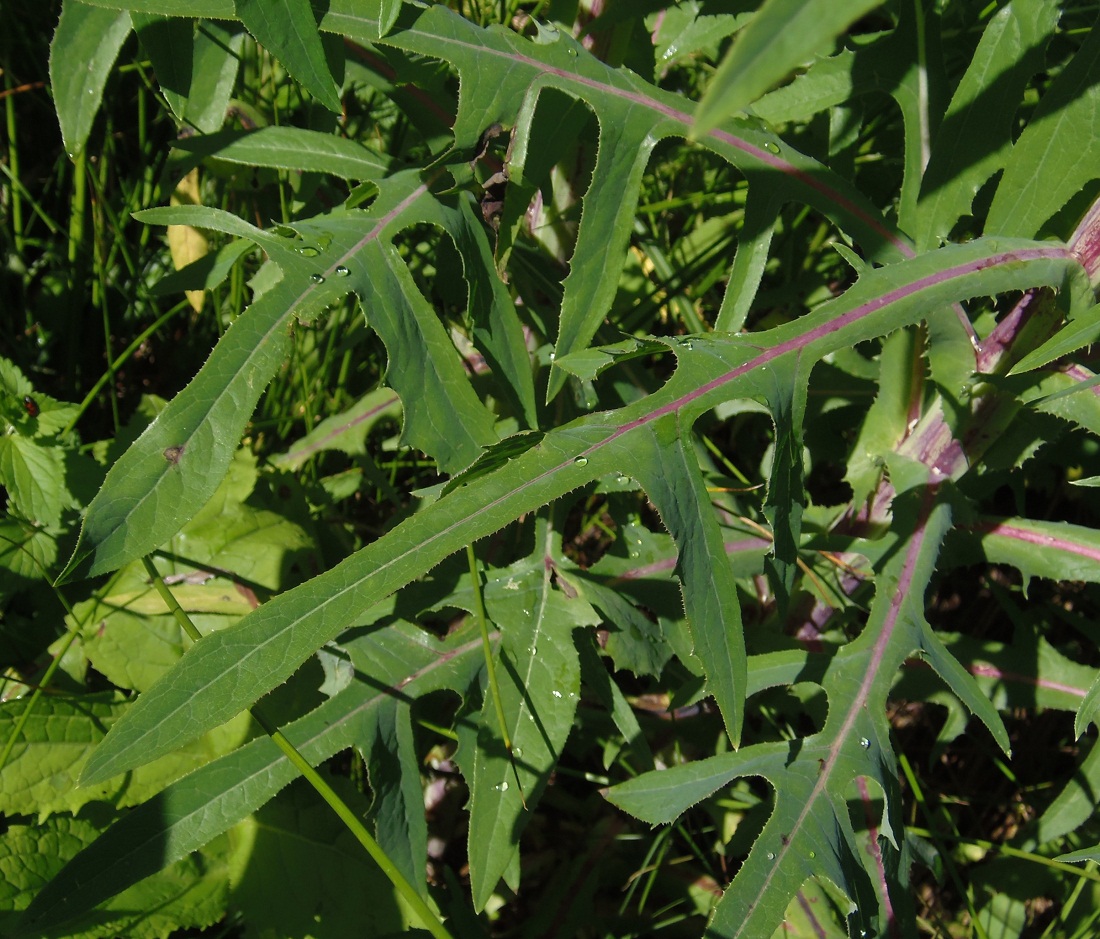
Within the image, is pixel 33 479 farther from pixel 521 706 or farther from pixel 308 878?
pixel 521 706

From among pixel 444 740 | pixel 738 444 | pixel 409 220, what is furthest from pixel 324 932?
pixel 738 444

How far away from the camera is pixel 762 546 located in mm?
1610

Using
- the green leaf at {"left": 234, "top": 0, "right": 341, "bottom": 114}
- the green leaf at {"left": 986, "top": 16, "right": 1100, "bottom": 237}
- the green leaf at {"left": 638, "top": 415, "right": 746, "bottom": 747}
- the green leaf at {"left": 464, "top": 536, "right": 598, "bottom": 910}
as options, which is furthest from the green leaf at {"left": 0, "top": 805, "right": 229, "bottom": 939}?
the green leaf at {"left": 986, "top": 16, "right": 1100, "bottom": 237}

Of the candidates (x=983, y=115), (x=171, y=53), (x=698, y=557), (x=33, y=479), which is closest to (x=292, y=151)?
(x=171, y=53)

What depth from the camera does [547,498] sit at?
3.36 feet

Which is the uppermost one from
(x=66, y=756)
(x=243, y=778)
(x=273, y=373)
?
(x=273, y=373)

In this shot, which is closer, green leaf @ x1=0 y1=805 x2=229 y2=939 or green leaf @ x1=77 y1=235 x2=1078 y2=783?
green leaf @ x1=77 y1=235 x2=1078 y2=783

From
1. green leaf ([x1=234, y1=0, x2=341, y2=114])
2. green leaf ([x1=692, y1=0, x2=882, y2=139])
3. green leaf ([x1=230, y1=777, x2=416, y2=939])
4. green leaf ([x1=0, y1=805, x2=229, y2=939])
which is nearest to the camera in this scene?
green leaf ([x1=692, y1=0, x2=882, y2=139])

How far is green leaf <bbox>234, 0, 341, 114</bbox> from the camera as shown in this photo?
3.68 ft

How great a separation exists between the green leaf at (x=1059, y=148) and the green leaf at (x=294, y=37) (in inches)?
36.1

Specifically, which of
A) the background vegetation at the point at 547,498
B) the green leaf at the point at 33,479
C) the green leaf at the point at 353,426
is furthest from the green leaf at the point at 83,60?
the green leaf at the point at 353,426

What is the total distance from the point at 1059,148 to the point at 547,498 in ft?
2.86

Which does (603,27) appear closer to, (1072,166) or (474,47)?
(474,47)

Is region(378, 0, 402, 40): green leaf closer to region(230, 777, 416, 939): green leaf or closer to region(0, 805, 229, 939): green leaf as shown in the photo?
region(230, 777, 416, 939): green leaf
